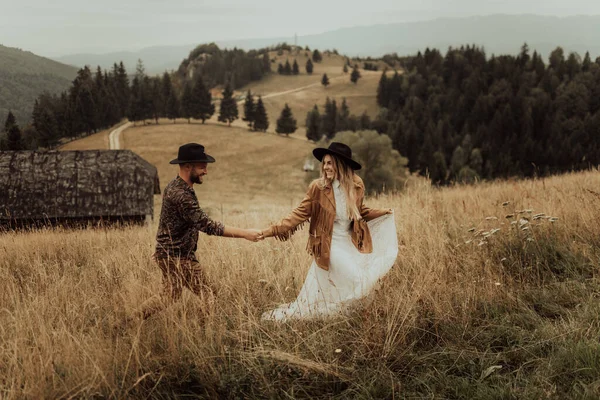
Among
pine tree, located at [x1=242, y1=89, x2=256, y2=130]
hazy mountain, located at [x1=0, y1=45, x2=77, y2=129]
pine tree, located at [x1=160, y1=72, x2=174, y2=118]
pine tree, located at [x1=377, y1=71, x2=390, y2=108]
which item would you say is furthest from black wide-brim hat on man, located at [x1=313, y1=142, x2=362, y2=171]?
pine tree, located at [x1=377, y1=71, x2=390, y2=108]

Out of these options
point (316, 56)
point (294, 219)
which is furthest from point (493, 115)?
point (294, 219)

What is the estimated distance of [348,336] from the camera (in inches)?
128

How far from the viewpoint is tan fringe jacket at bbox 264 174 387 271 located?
13.9ft

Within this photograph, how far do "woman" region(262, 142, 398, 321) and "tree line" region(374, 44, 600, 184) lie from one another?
70.2 meters

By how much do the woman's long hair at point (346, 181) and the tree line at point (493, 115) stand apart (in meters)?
70.2

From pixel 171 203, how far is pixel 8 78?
146826mm

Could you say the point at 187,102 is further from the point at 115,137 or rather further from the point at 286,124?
the point at 286,124

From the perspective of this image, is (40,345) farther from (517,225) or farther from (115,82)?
(115,82)

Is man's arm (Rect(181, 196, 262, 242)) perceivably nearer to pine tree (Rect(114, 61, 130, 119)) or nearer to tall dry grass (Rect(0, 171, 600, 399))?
tall dry grass (Rect(0, 171, 600, 399))

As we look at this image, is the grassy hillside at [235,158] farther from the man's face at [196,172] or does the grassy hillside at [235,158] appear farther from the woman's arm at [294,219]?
the man's face at [196,172]

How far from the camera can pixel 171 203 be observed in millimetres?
4191

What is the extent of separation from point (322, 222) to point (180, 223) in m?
1.45

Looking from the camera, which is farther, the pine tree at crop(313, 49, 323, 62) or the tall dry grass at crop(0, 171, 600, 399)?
the pine tree at crop(313, 49, 323, 62)

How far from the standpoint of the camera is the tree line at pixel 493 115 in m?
85.6
